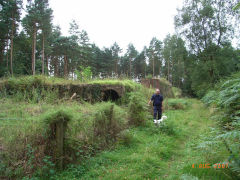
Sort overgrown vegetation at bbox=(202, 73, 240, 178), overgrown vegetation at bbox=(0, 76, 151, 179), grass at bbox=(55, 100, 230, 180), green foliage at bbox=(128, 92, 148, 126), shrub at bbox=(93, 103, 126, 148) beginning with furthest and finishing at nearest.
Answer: green foliage at bbox=(128, 92, 148, 126), shrub at bbox=(93, 103, 126, 148), grass at bbox=(55, 100, 230, 180), overgrown vegetation at bbox=(0, 76, 151, 179), overgrown vegetation at bbox=(202, 73, 240, 178)

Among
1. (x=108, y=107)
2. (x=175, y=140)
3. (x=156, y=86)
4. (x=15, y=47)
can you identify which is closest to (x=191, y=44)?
(x=156, y=86)

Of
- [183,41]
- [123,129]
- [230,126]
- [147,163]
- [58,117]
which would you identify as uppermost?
[183,41]

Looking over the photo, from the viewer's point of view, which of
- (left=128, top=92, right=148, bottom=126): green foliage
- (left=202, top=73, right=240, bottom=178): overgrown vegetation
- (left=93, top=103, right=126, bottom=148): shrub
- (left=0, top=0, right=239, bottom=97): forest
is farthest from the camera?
(left=0, top=0, right=239, bottom=97): forest

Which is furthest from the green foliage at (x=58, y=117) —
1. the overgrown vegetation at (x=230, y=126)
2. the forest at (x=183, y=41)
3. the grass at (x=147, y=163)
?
the forest at (x=183, y=41)

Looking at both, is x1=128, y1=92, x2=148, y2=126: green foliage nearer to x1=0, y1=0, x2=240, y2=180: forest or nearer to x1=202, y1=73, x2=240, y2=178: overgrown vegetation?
x1=0, y1=0, x2=240, y2=180: forest

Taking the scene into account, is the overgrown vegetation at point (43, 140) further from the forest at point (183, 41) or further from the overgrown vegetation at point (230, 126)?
the forest at point (183, 41)

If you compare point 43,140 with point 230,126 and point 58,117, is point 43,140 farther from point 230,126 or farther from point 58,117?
point 230,126

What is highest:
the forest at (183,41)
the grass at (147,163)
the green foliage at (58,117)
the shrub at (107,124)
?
the forest at (183,41)

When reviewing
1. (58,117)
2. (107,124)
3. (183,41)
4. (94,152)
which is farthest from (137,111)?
(183,41)

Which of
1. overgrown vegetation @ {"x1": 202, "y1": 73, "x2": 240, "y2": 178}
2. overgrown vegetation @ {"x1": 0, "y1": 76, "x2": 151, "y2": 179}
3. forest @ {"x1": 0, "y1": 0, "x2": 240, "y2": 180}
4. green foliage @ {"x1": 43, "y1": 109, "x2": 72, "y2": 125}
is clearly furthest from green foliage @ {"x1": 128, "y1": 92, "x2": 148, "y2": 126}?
green foliage @ {"x1": 43, "y1": 109, "x2": 72, "y2": 125}

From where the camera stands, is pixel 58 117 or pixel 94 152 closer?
pixel 58 117

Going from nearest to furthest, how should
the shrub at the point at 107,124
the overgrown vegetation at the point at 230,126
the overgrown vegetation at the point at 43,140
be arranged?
the overgrown vegetation at the point at 230,126 < the overgrown vegetation at the point at 43,140 < the shrub at the point at 107,124

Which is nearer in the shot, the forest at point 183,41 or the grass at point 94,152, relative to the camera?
the grass at point 94,152

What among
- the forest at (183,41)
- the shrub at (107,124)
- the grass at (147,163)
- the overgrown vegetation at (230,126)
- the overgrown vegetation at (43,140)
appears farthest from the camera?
the forest at (183,41)
